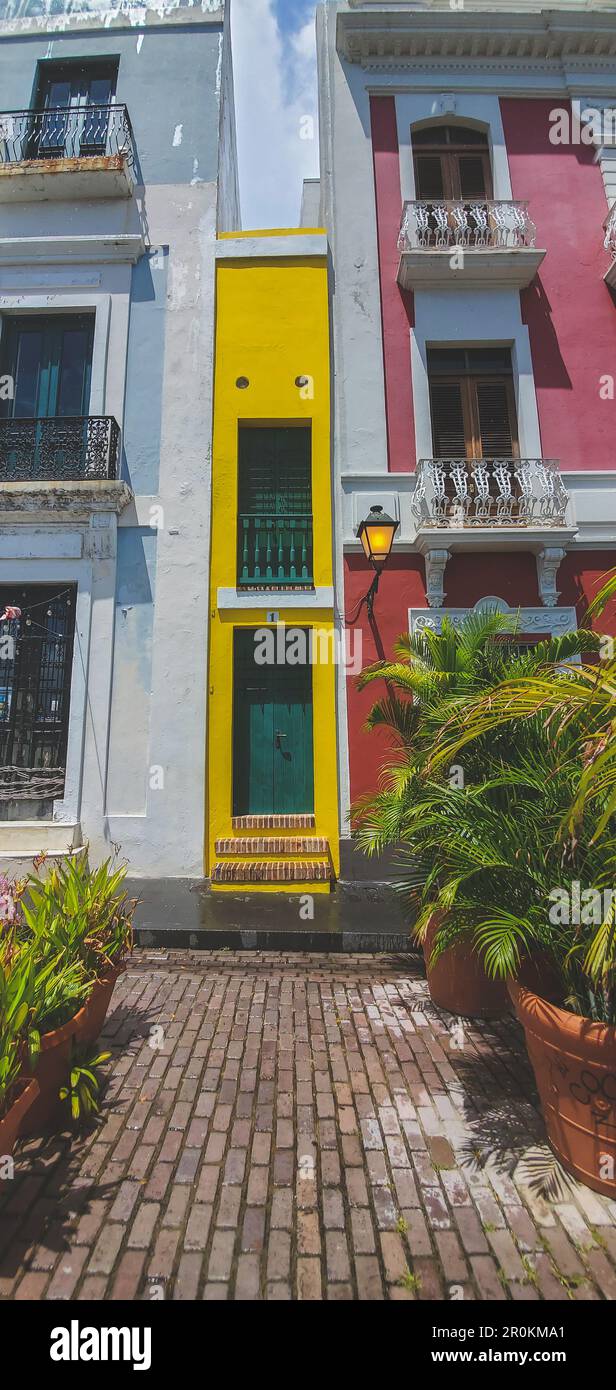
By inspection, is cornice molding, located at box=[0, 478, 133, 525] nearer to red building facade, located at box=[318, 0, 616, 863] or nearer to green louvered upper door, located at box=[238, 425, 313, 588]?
green louvered upper door, located at box=[238, 425, 313, 588]

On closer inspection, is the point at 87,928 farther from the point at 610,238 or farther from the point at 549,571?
the point at 610,238

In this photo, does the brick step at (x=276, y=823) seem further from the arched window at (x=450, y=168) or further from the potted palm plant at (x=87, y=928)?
the arched window at (x=450, y=168)

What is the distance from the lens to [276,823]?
26.2ft

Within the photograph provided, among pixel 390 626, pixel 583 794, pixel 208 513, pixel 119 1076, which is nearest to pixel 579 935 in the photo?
pixel 583 794

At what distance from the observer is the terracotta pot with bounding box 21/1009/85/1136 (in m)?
3.20

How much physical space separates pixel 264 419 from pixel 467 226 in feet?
13.6

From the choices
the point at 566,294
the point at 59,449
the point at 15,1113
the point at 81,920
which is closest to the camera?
the point at 15,1113

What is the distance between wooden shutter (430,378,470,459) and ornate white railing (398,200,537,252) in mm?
1992

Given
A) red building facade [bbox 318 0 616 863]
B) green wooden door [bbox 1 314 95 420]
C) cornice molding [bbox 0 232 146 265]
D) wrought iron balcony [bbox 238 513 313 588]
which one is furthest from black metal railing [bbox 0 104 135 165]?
wrought iron balcony [bbox 238 513 313 588]

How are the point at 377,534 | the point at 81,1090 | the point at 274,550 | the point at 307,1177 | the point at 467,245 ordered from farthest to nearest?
the point at 467,245
the point at 274,550
the point at 377,534
the point at 81,1090
the point at 307,1177

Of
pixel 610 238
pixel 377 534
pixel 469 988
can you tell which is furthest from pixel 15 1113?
pixel 610 238

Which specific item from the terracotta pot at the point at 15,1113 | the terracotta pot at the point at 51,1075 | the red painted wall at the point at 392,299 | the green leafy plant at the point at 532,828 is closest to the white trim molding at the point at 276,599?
the red painted wall at the point at 392,299

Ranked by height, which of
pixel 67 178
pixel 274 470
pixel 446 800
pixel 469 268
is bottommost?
pixel 446 800
